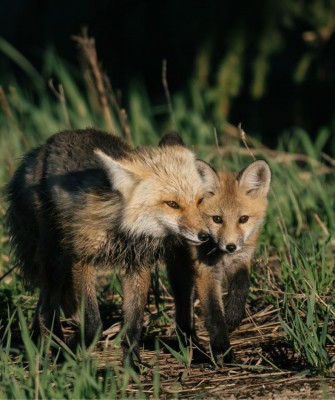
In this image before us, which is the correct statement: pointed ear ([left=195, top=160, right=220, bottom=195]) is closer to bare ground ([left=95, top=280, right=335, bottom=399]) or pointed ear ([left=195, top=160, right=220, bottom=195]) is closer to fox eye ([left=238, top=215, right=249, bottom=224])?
fox eye ([left=238, top=215, right=249, bottom=224])

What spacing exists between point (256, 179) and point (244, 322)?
0.95 metres

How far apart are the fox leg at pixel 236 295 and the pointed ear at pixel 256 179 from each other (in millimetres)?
546

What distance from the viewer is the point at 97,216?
477 cm

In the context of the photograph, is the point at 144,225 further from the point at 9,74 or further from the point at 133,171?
the point at 9,74

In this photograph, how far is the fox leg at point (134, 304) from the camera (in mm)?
4660

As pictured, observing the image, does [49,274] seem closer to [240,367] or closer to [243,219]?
[243,219]

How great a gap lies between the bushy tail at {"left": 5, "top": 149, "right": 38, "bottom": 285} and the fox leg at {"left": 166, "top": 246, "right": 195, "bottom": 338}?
0.94 meters

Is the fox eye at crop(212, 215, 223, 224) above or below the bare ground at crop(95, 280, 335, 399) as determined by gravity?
above

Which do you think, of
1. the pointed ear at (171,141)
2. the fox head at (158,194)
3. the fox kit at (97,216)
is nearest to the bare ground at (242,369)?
the fox kit at (97,216)

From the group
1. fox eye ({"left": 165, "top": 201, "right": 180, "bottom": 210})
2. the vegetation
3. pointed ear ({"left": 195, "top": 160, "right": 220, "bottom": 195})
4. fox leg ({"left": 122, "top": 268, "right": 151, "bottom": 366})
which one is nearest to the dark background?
the vegetation

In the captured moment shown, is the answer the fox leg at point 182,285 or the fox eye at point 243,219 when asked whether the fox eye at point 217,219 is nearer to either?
the fox eye at point 243,219

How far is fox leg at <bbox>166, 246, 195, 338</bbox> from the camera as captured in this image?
4965 millimetres

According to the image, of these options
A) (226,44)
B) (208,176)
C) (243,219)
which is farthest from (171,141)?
(226,44)

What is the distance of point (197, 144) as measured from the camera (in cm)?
776
